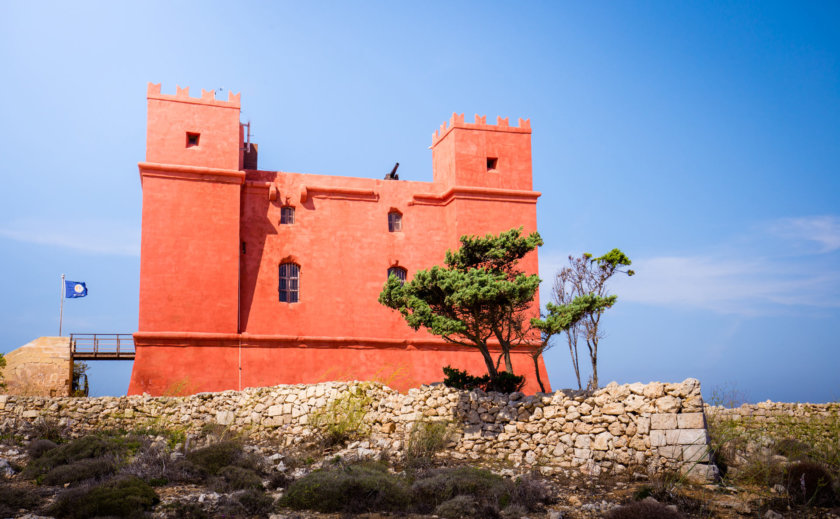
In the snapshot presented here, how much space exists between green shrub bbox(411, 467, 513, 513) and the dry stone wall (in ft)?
6.55

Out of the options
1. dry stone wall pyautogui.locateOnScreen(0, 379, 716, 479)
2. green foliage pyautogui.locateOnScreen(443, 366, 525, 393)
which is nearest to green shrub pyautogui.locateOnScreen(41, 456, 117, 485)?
dry stone wall pyautogui.locateOnScreen(0, 379, 716, 479)

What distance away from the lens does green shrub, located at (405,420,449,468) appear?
1319 centimetres

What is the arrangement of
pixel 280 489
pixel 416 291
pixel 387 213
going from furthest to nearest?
1. pixel 387 213
2. pixel 416 291
3. pixel 280 489

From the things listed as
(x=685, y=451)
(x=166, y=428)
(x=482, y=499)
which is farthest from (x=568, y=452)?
(x=166, y=428)

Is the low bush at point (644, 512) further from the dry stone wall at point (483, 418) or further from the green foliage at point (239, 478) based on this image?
the green foliage at point (239, 478)

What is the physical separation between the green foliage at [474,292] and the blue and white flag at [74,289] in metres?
12.2


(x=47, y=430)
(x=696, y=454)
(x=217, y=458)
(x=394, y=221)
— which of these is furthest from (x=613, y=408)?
(x=394, y=221)

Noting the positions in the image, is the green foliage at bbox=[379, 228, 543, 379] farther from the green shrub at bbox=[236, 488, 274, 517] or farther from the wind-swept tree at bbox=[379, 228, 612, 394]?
the green shrub at bbox=[236, 488, 274, 517]

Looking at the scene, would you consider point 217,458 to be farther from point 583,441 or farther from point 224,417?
point 583,441

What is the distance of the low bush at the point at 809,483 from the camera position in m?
9.95

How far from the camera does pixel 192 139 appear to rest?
21984 mm

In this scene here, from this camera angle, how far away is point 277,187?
75.2 feet

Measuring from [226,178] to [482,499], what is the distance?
1477 cm

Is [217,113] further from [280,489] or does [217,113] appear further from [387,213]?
[280,489]
